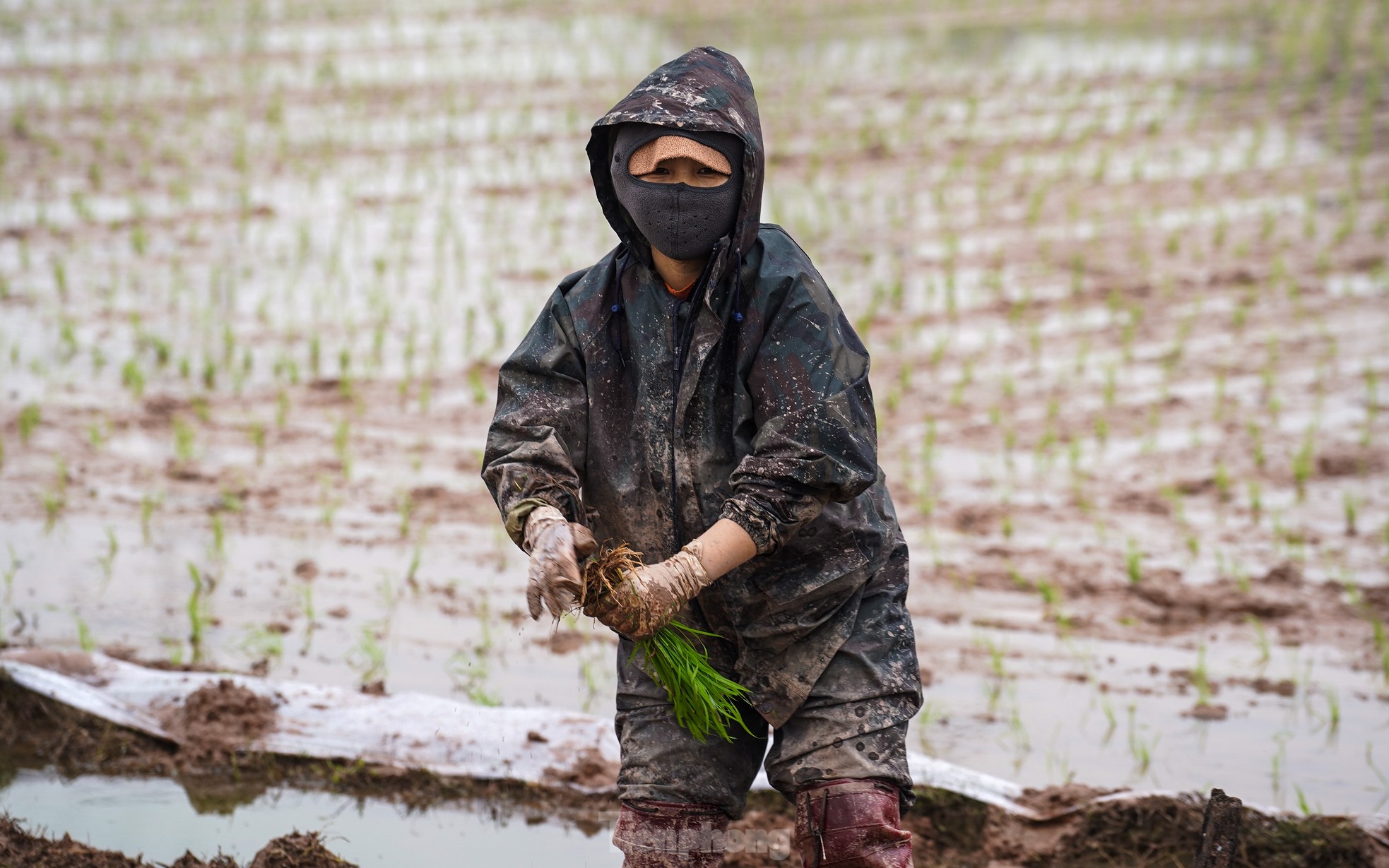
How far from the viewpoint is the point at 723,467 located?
2.57m

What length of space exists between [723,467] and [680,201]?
18.5 inches

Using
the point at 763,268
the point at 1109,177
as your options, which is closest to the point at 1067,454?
the point at 763,268

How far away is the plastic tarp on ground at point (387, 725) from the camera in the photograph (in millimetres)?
3738

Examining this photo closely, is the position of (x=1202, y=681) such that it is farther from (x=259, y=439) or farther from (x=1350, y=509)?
(x=259, y=439)

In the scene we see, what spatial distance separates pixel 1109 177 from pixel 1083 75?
2.87m

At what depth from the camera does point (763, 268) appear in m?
2.54

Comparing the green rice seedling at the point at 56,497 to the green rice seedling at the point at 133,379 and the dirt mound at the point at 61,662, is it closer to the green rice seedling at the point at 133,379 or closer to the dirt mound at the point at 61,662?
the green rice seedling at the point at 133,379

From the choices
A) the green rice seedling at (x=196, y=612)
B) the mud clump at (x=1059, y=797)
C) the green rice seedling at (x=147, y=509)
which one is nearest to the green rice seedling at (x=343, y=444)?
the green rice seedling at (x=147, y=509)

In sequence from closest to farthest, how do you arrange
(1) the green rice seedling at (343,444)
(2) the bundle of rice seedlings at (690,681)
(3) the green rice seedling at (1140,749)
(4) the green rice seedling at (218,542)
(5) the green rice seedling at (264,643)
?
(2) the bundle of rice seedlings at (690,681)
(3) the green rice seedling at (1140,749)
(5) the green rice seedling at (264,643)
(4) the green rice seedling at (218,542)
(1) the green rice seedling at (343,444)

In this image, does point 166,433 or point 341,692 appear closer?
point 341,692

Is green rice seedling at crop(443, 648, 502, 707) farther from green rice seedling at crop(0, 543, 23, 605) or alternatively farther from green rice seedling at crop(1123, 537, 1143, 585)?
green rice seedling at crop(1123, 537, 1143, 585)

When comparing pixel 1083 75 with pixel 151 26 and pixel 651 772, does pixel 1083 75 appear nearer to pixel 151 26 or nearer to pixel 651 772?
pixel 151 26

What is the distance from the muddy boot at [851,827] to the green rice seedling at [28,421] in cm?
413

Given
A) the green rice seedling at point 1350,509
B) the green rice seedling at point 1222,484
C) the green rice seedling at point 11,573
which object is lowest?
the green rice seedling at point 11,573
